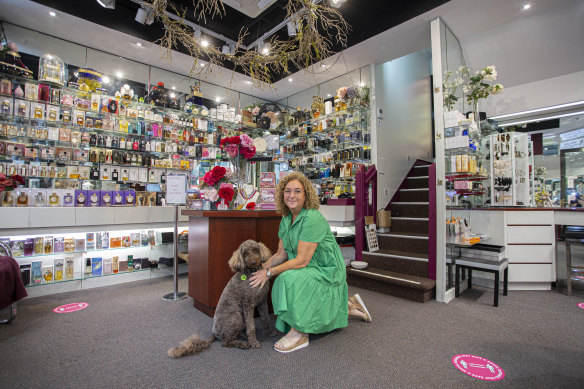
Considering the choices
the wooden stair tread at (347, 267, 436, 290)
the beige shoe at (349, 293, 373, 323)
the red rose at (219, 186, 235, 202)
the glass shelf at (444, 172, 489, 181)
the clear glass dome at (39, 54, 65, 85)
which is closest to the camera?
the beige shoe at (349, 293, 373, 323)

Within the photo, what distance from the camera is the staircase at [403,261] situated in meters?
3.56

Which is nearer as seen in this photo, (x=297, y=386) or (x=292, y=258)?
(x=297, y=386)

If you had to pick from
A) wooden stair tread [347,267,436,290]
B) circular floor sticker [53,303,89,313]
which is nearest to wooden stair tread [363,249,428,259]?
wooden stair tread [347,267,436,290]

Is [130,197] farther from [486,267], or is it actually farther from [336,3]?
[486,267]

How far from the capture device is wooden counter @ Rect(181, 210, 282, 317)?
114 inches

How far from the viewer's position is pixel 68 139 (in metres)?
4.41

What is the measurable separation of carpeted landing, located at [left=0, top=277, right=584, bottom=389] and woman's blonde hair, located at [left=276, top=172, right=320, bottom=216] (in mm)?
1177

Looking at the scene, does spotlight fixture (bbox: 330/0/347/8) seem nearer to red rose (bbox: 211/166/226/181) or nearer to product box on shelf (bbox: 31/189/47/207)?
red rose (bbox: 211/166/226/181)

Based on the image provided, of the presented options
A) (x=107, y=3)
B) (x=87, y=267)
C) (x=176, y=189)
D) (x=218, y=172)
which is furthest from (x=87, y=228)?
(x=107, y=3)

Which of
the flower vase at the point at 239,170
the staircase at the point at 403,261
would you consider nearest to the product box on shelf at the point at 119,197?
the flower vase at the point at 239,170

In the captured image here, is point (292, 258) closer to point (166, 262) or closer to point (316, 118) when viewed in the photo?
point (166, 262)

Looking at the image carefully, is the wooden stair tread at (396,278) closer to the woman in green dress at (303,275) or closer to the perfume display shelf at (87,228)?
the woman in green dress at (303,275)

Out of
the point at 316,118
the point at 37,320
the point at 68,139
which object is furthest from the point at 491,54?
the point at 37,320

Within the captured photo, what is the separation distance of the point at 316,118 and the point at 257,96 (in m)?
2.04
